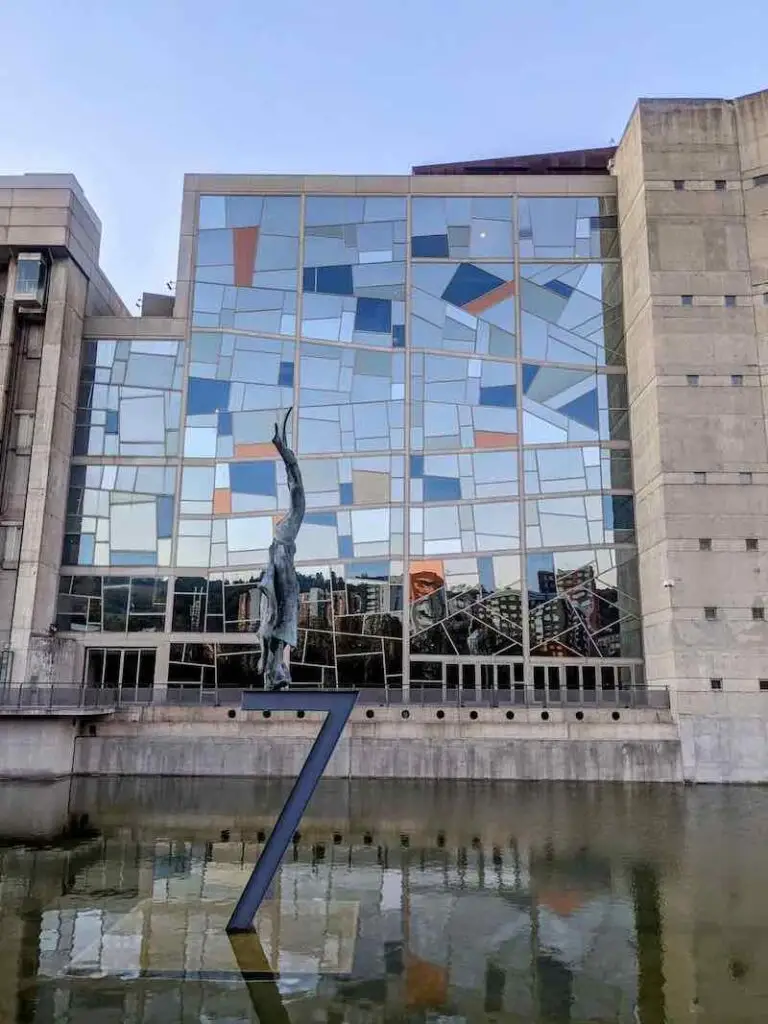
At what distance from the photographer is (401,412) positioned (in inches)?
1303

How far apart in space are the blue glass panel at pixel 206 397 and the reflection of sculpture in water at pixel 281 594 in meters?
23.9

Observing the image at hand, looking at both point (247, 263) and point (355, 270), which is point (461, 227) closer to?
A: point (355, 270)

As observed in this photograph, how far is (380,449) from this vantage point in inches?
1293

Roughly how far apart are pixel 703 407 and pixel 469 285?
1133 cm

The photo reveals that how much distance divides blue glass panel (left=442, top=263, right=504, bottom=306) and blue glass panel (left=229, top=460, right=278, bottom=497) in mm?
10642

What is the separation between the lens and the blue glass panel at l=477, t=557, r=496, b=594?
31.5 m

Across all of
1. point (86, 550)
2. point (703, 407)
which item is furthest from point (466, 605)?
point (86, 550)

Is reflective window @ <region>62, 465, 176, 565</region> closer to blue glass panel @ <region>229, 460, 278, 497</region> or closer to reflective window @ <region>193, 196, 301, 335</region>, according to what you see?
blue glass panel @ <region>229, 460, 278, 497</region>

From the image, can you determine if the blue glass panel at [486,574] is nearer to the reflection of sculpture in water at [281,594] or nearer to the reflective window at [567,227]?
the reflective window at [567,227]

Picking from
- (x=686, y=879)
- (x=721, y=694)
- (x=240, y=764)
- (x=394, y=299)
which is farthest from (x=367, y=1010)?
(x=394, y=299)

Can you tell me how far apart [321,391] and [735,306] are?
53.8 ft

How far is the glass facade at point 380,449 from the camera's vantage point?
31359 mm

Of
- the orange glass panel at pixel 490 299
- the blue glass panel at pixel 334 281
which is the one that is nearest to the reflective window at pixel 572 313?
the orange glass panel at pixel 490 299

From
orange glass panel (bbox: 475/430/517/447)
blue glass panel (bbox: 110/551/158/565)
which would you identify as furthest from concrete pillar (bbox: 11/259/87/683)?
orange glass panel (bbox: 475/430/517/447)
